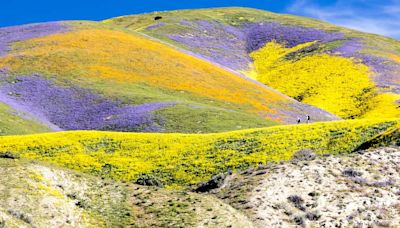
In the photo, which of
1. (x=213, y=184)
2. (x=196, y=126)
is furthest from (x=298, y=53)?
(x=213, y=184)

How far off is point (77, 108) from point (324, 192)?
4208cm

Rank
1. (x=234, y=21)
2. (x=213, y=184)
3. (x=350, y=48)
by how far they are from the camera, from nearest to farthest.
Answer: (x=213, y=184), (x=350, y=48), (x=234, y=21)

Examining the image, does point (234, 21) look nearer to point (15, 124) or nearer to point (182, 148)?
point (15, 124)

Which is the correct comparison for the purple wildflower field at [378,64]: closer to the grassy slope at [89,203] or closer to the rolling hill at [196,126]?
the rolling hill at [196,126]

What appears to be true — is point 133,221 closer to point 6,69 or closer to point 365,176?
point 365,176

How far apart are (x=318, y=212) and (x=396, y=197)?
12.5 ft

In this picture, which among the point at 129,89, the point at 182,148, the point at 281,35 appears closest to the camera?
the point at 182,148

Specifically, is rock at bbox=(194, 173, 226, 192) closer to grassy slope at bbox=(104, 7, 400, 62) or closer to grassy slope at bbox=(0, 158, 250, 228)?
grassy slope at bbox=(0, 158, 250, 228)

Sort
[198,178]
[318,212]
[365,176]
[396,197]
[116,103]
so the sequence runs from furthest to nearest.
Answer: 1. [116,103]
2. [198,178]
3. [365,176]
4. [396,197]
5. [318,212]

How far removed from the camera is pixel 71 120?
57531 millimetres

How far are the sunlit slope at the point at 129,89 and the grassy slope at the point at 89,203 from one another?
32.0m

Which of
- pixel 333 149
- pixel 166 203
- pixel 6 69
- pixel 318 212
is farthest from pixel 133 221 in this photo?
pixel 6 69

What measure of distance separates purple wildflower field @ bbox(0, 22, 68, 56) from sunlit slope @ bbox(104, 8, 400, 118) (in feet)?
78.4

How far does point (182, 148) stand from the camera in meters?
37.9
